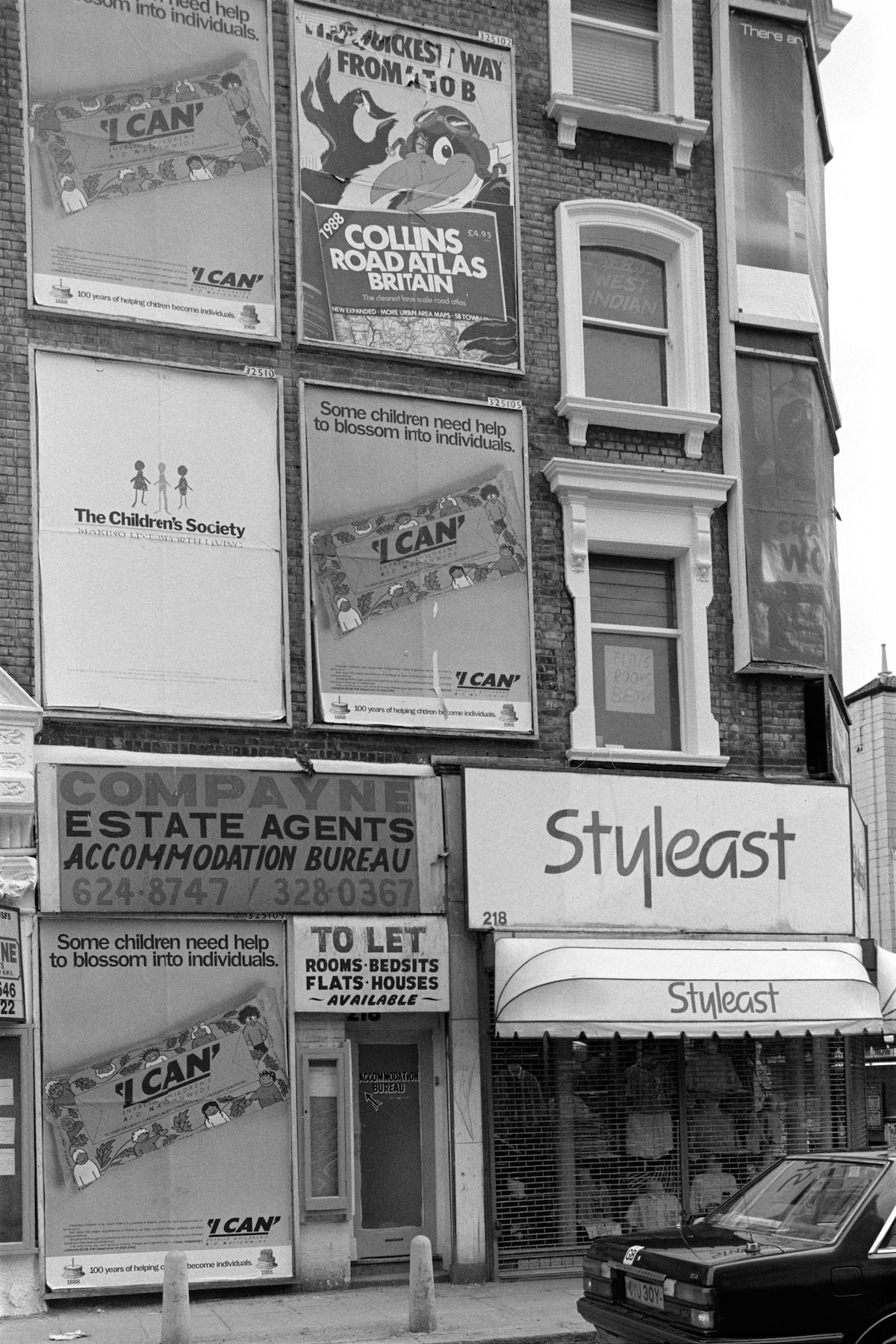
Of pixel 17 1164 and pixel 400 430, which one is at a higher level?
pixel 400 430

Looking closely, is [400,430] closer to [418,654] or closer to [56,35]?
[418,654]

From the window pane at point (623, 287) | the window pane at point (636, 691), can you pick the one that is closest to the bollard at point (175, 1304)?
the window pane at point (636, 691)

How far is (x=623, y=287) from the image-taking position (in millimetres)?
17625

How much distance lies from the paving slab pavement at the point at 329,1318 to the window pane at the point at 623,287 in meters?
9.48

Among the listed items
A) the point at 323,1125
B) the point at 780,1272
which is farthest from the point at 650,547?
the point at 780,1272

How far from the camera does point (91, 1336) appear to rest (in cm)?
1233

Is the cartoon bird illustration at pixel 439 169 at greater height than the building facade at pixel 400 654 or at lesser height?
greater

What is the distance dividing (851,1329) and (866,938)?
7987mm

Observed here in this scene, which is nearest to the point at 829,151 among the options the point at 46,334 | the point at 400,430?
the point at 400,430

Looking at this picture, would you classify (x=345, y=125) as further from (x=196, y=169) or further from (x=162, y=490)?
(x=162, y=490)

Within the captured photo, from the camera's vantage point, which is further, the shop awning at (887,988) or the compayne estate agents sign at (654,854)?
the shop awning at (887,988)

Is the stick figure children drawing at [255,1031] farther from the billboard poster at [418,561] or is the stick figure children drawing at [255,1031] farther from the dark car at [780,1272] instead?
the dark car at [780,1272]

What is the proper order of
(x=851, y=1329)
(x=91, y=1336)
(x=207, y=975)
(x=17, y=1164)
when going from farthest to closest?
(x=207, y=975) < (x=17, y=1164) < (x=91, y=1336) < (x=851, y=1329)

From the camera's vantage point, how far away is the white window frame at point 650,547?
1642 cm
